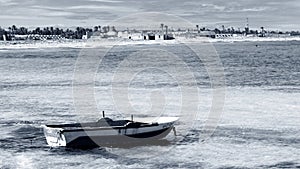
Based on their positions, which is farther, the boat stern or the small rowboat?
the small rowboat

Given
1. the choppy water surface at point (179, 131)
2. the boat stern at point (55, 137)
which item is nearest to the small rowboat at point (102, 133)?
the boat stern at point (55, 137)

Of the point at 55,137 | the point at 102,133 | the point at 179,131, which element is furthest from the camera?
the point at 179,131

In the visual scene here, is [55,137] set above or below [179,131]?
above

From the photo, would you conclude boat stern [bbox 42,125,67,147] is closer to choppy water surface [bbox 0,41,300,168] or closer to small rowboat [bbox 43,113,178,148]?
small rowboat [bbox 43,113,178,148]

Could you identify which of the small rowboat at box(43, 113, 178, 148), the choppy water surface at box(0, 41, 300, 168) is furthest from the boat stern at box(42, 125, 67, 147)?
the choppy water surface at box(0, 41, 300, 168)

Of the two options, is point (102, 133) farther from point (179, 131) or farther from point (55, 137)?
point (179, 131)

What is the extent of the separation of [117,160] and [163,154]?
2.24m

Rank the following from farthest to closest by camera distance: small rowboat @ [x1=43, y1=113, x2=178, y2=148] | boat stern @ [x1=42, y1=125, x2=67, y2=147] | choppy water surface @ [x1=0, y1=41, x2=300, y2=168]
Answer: small rowboat @ [x1=43, y1=113, x2=178, y2=148] < boat stern @ [x1=42, y1=125, x2=67, y2=147] < choppy water surface @ [x1=0, y1=41, x2=300, y2=168]

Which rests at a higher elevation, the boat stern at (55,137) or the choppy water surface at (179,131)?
the boat stern at (55,137)

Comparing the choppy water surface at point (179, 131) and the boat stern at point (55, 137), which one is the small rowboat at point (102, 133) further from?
the choppy water surface at point (179, 131)

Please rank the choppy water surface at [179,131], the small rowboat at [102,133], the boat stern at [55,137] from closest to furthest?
1. the choppy water surface at [179,131]
2. the boat stern at [55,137]
3. the small rowboat at [102,133]

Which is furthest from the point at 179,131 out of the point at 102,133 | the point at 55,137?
the point at 55,137

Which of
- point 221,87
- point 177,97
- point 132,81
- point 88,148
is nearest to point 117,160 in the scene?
point 88,148

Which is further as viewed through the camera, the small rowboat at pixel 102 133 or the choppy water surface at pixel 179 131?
the small rowboat at pixel 102 133
